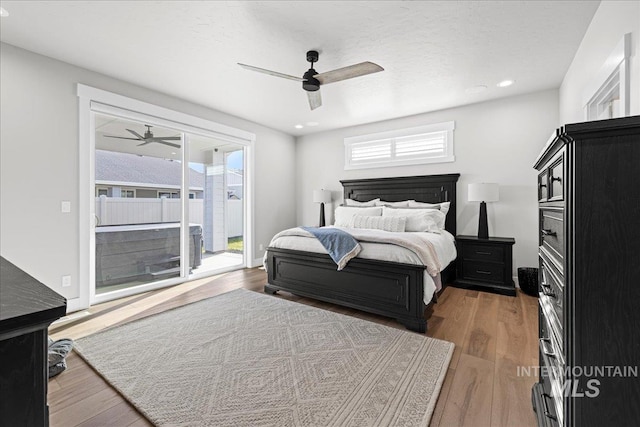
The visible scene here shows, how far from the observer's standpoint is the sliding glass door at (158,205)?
3.55 metres

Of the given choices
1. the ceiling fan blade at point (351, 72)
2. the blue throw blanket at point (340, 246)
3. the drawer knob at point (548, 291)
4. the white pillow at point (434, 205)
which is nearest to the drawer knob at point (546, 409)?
the drawer knob at point (548, 291)

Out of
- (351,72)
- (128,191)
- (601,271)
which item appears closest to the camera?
(601,271)

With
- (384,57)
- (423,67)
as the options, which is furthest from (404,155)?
(384,57)

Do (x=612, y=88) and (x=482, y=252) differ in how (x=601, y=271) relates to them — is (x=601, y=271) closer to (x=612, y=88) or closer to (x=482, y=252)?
(x=612, y=88)

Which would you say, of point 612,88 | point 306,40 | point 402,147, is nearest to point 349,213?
point 402,147

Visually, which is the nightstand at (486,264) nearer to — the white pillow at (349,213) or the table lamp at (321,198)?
the white pillow at (349,213)

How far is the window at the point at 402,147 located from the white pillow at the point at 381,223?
1.37m

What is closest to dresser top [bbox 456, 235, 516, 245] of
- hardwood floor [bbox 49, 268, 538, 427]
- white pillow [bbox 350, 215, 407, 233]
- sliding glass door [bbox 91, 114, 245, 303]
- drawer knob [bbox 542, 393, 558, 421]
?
hardwood floor [bbox 49, 268, 538, 427]

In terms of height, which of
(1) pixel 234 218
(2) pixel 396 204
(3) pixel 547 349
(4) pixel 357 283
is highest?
(2) pixel 396 204

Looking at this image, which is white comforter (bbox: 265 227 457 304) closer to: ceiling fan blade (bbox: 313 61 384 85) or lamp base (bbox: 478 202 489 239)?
lamp base (bbox: 478 202 489 239)

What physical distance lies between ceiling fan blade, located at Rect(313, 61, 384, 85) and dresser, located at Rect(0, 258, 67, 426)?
8.21 ft

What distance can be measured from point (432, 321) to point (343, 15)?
2.85m

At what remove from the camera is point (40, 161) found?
9.49 ft

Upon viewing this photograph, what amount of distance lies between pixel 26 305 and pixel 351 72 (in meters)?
2.63
